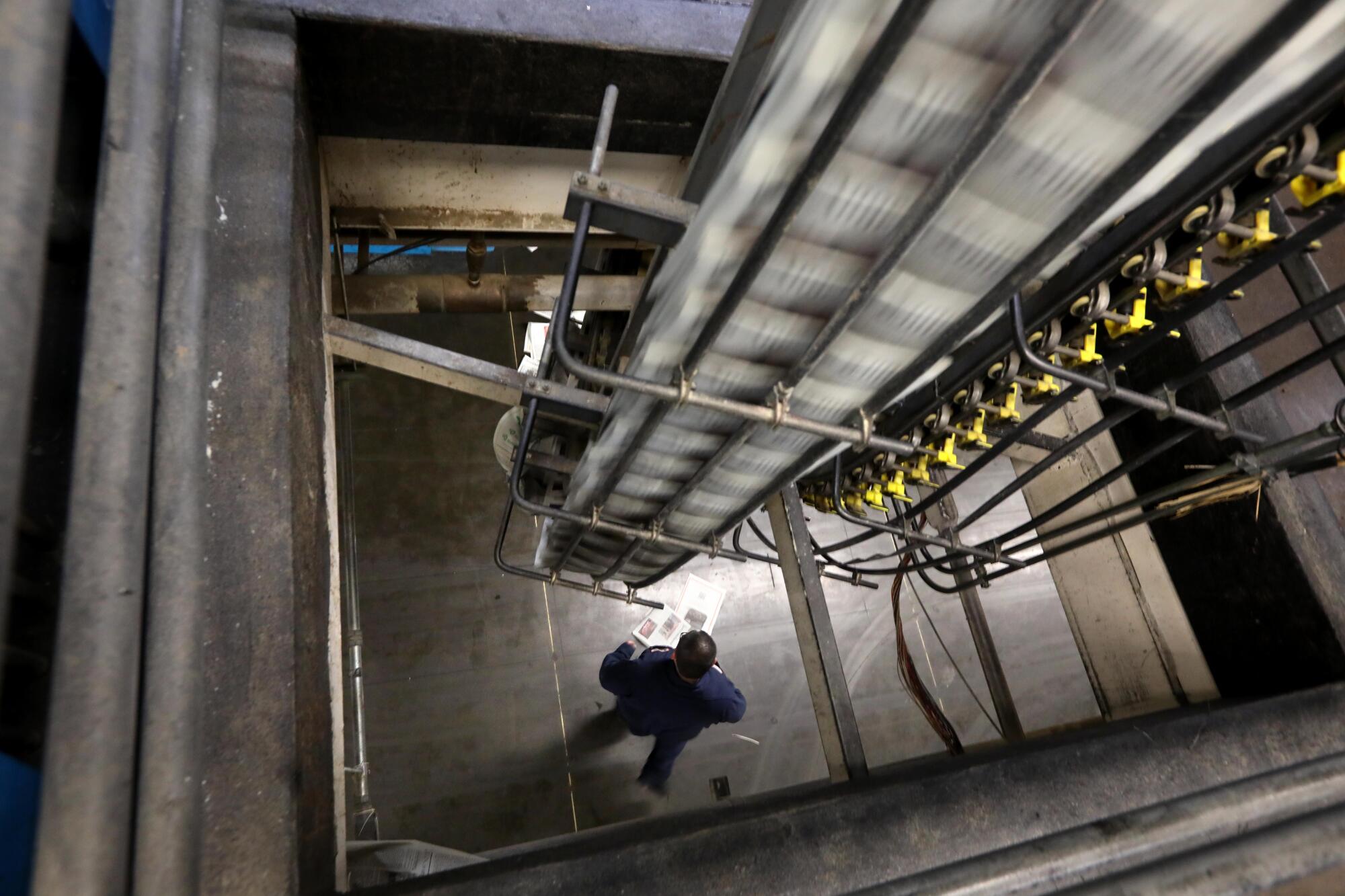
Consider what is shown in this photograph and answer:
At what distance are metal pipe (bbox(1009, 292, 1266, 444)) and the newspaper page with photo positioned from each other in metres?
2.81

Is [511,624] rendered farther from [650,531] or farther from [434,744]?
[650,531]

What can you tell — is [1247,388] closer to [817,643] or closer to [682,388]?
[817,643]

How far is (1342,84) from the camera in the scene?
0.90 m

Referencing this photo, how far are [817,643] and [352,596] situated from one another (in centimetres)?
264

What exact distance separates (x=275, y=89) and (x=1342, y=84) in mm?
1862

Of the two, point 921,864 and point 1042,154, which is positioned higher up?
point 1042,154

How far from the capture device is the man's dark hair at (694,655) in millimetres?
2695

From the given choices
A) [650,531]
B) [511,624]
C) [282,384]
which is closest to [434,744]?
[511,624]

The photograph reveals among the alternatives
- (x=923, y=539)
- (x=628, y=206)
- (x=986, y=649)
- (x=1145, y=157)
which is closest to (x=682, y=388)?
(x=628, y=206)

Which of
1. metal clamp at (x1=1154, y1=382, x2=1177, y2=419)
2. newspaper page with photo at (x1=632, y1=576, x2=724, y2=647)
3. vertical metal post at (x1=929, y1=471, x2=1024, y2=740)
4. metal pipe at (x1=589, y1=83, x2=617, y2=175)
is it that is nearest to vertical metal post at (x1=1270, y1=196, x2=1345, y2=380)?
metal clamp at (x1=1154, y1=382, x2=1177, y2=419)

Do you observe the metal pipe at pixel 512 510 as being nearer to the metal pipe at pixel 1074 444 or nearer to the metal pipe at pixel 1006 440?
the metal pipe at pixel 1006 440

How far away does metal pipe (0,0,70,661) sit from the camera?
1.83ft

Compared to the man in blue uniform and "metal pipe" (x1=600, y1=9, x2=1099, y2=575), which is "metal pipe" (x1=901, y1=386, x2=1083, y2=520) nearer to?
"metal pipe" (x1=600, y1=9, x2=1099, y2=575)

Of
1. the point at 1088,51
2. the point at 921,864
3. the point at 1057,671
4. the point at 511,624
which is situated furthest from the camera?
the point at 1057,671
